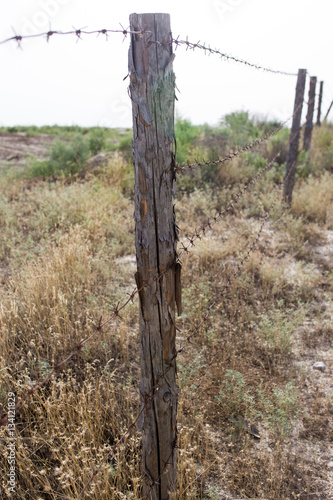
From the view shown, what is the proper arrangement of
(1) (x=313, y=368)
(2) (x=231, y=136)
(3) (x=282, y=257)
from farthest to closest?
(2) (x=231, y=136), (3) (x=282, y=257), (1) (x=313, y=368)

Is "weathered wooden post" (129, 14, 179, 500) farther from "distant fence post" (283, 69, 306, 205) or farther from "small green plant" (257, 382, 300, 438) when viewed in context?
"distant fence post" (283, 69, 306, 205)

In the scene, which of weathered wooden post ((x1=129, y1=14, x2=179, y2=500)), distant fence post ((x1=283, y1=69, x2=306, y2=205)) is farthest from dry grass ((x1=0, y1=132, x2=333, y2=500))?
distant fence post ((x1=283, y1=69, x2=306, y2=205))

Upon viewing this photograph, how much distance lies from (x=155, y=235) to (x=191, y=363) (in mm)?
1901

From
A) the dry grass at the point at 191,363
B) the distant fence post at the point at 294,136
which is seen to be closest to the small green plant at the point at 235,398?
the dry grass at the point at 191,363

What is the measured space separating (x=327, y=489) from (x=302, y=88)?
5.65 meters

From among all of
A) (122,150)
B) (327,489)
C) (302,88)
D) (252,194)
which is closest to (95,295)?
(327,489)

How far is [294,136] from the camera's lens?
255 inches

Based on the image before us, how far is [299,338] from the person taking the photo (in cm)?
404

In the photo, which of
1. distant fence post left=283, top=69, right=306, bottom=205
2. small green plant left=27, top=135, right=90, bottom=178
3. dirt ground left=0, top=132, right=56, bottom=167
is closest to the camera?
distant fence post left=283, top=69, right=306, bottom=205

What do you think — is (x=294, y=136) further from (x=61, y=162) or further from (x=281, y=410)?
(x=61, y=162)

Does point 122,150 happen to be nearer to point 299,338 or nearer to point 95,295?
point 95,295

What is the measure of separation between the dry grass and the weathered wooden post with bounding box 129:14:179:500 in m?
0.25

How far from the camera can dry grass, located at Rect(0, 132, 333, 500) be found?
2432 millimetres

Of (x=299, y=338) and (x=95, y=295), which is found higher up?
(x=95, y=295)
